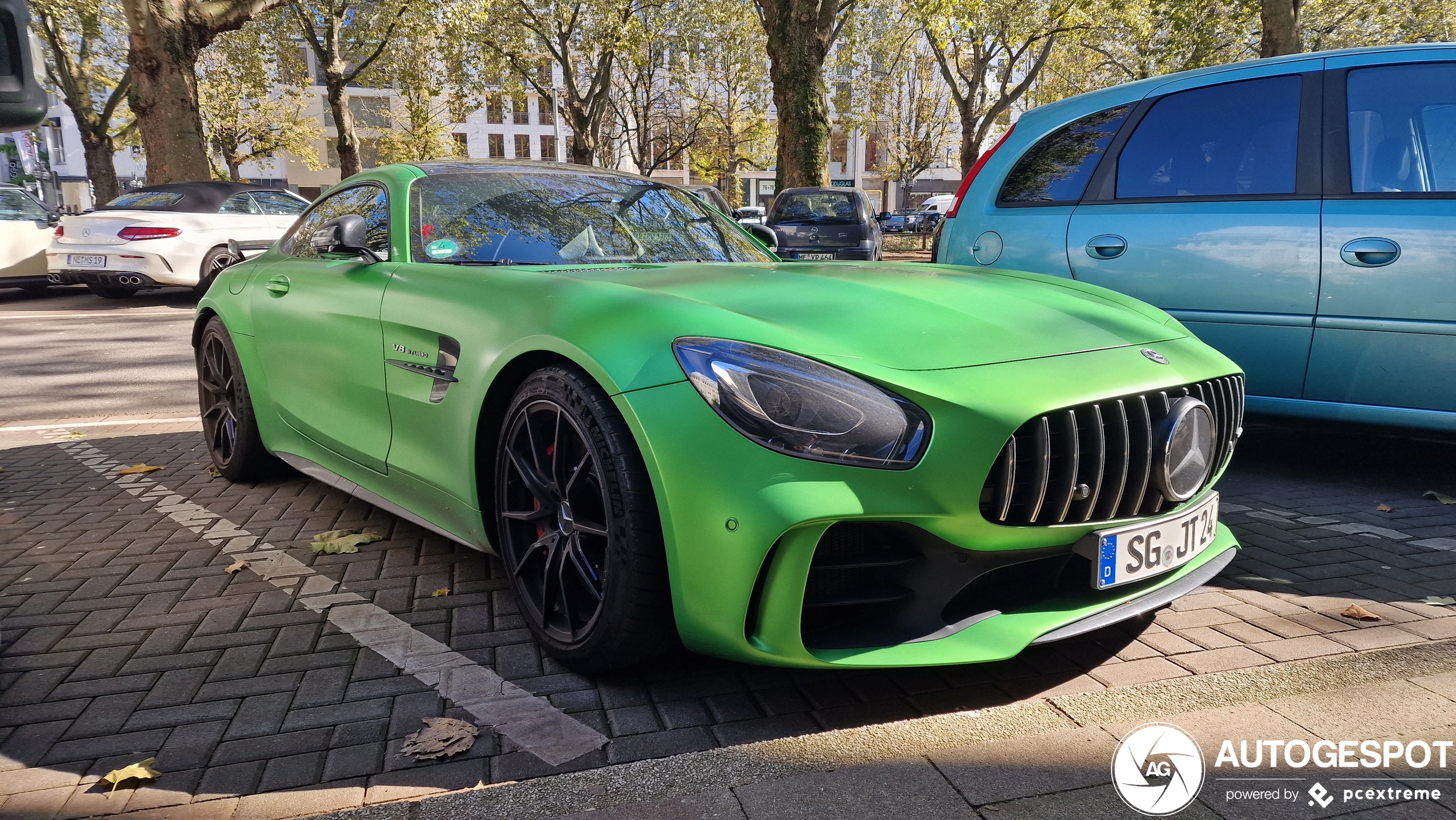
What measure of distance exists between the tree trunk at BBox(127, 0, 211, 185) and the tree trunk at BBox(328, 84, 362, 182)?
12277 millimetres

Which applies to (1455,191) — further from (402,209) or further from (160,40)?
(160,40)

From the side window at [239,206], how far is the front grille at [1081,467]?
42.4ft

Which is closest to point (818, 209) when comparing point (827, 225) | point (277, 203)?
point (827, 225)

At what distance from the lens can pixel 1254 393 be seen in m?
4.25

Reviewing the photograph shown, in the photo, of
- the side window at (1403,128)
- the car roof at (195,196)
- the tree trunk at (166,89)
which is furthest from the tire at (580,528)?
the tree trunk at (166,89)

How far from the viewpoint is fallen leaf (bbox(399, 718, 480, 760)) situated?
220 centimetres

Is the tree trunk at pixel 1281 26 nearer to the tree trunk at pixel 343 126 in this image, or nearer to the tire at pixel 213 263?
the tire at pixel 213 263

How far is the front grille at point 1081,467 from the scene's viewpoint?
2.20 m

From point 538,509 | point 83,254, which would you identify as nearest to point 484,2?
point 83,254

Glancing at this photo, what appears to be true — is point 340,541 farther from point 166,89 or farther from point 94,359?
point 166,89

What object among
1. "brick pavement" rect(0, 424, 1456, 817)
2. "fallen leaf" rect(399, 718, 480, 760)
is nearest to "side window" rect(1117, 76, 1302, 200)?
"brick pavement" rect(0, 424, 1456, 817)

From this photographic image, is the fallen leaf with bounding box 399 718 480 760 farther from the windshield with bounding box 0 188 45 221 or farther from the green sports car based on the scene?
the windshield with bounding box 0 188 45 221

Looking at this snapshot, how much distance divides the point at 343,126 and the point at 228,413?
25.8m
